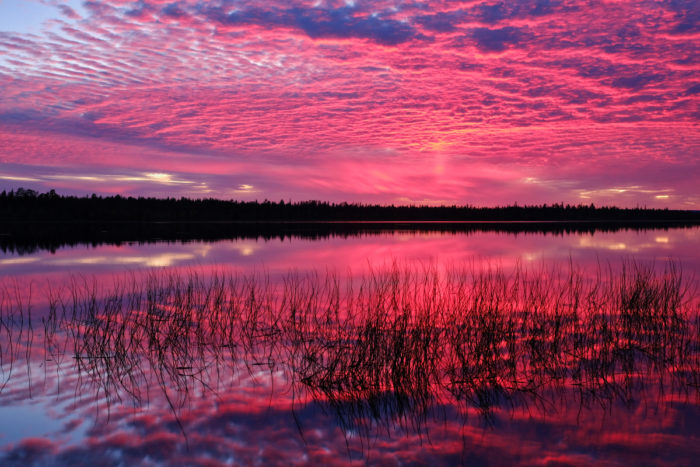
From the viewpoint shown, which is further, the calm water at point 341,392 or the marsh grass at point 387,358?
the marsh grass at point 387,358

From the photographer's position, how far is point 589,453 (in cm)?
545

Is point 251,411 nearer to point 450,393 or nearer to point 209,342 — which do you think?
point 450,393

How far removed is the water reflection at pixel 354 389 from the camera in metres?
5.60

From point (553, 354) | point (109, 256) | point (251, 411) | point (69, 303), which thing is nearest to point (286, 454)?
point (251, 411)

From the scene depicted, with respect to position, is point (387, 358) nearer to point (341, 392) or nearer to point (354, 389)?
point (354, 389)

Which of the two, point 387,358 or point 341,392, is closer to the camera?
point 341,392

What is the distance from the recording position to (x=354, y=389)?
7.26 meters

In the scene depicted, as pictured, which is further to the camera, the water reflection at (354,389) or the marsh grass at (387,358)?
the marsh grass at (387,358)

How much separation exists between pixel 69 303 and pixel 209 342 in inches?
282

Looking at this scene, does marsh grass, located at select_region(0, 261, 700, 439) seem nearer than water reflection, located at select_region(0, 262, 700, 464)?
No

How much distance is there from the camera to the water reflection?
18.4ft

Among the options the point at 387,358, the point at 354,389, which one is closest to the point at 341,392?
the point at 354,389

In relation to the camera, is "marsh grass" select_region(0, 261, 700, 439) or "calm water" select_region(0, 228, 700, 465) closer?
"calm water" select_region(0, 228, 700, 465)

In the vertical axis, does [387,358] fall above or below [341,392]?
above
